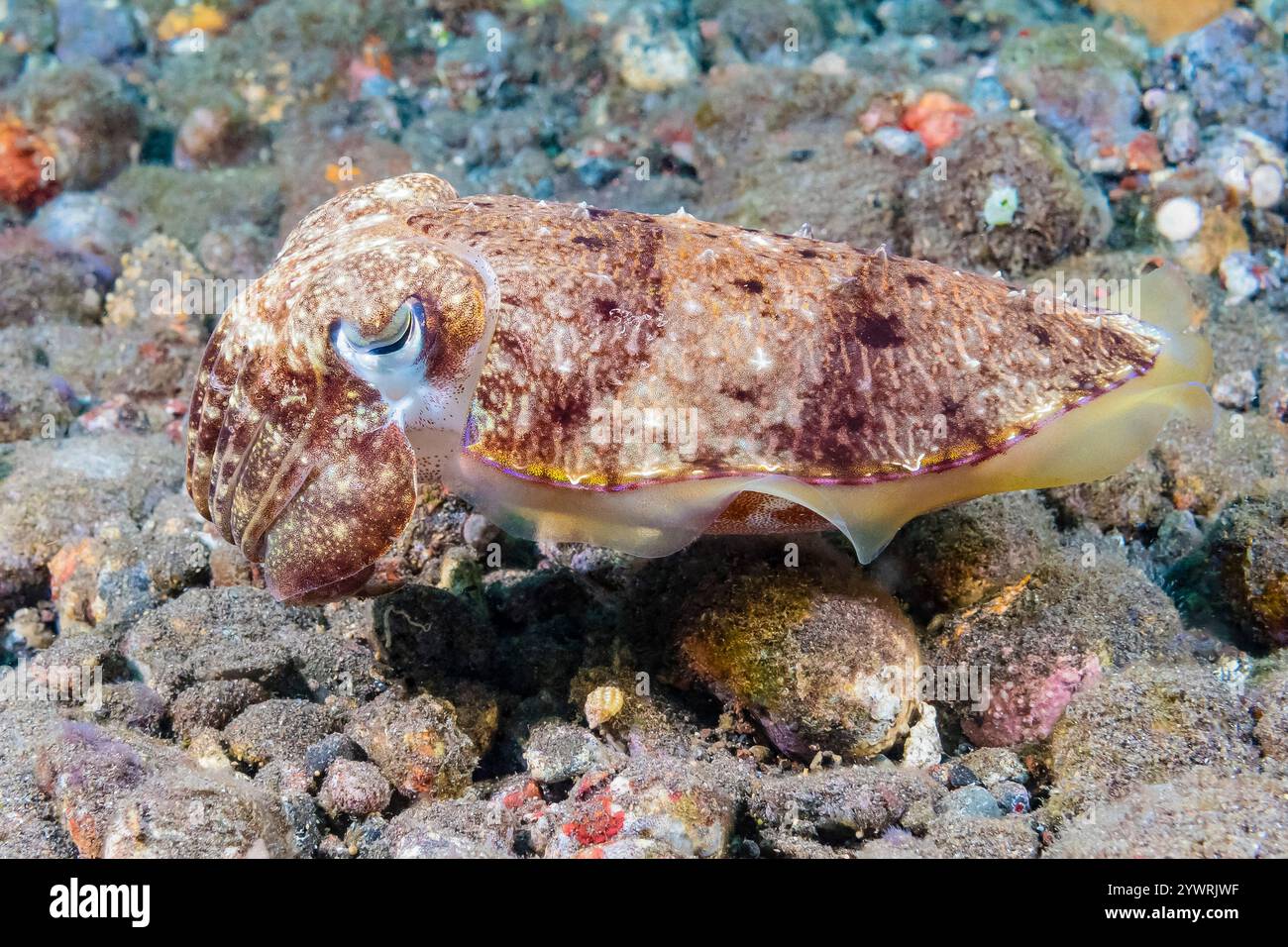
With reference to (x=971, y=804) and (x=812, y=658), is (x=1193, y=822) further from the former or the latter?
(x=812, y=658)

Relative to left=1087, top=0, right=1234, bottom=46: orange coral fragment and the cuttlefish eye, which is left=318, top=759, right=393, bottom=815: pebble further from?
left=1087, top=0, right=1234, bottom=46: orange coral fragment

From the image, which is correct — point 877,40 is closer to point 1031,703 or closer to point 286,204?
point 286,204

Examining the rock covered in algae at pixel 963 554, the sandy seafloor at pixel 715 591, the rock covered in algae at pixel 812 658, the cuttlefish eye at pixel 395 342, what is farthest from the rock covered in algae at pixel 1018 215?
the cuttlefish eye at pixel 395 342

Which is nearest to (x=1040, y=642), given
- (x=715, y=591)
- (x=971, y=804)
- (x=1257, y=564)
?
(x=971, y=804)

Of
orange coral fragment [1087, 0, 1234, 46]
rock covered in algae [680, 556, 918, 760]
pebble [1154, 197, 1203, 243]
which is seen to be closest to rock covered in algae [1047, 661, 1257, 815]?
rock covered in algae [680, 556, 918, 760]

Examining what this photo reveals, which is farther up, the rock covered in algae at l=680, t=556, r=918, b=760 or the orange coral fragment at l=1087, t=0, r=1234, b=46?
the orange coral fragment at l=1087, t=0, r=1234, b=46
